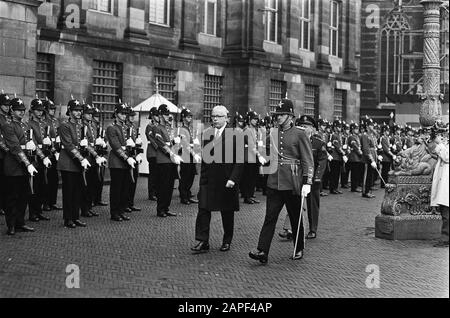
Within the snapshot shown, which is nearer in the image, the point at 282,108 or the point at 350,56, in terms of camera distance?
the point at 282,108

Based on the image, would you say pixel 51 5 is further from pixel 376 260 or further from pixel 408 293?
pixel 408 293

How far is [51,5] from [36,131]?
26.3ft

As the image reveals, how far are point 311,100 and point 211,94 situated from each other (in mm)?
6854

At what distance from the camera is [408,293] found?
24.1 ft

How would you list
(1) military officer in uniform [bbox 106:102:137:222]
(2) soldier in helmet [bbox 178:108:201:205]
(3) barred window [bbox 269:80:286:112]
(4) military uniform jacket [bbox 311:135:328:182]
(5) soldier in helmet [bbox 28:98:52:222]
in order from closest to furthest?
(4) military uniform jacket [bbox 311:135:328:182] → (5) soldier in helmet [bbox 28:98:52:222] → (1) military officer in uniform [bbox 106:102:137:222] → (2) soldier in helmet [bbox 178:108:201:205] → (3) barred window [bbox 269:80:286:112]

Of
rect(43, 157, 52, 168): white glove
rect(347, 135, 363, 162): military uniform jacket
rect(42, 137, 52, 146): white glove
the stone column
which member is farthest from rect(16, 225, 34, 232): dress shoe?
rect(347, 135, 363, 162): military uniform jacket

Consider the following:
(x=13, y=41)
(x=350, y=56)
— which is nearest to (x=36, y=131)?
(x=13, y=41)

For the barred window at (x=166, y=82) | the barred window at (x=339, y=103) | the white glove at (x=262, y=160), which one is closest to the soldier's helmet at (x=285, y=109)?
the white glove at (x=262, y=160)

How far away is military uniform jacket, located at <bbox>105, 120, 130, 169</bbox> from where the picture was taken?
1233 centimetres

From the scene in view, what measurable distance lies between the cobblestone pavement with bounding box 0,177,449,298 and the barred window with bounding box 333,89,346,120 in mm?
20605

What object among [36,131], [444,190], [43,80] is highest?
[43,80]

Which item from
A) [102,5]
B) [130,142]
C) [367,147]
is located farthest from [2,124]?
[102,5]

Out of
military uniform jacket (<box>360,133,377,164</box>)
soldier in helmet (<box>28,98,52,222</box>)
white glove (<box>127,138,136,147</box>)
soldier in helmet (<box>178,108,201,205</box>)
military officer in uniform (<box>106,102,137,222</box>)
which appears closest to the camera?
soldier in helmet (<box>28,98,52,222</box>)

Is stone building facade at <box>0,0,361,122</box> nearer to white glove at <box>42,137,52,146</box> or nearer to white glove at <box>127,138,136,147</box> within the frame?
white glove at <box>42,137,52,146</box>
